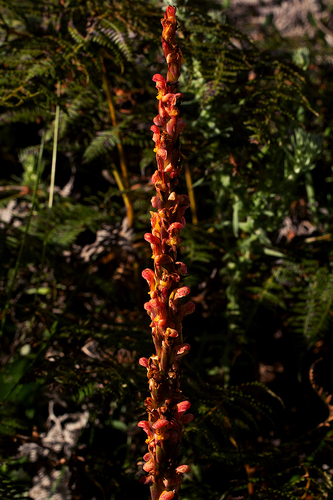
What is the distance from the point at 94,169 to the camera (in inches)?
77.0

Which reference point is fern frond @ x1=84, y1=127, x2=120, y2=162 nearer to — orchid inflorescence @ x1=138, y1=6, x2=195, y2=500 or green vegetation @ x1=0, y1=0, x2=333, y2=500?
green vegetation @ x1=0, y1=0, x2=333, y2=500

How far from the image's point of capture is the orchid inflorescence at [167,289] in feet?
Result: 2.01

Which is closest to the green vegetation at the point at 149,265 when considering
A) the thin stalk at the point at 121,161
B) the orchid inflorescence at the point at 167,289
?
the thin stalk at the point at 121,161

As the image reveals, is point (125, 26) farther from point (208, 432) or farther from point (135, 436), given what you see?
point (135, 436)

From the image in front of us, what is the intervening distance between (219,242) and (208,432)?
70cm

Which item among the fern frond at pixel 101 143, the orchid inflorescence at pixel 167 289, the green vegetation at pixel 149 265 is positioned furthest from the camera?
the fern frond at pixel 101 143

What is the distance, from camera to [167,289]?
2.06 ft

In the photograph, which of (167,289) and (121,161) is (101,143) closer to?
(121,161)

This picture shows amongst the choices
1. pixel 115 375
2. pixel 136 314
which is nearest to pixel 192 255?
pixel 136 314

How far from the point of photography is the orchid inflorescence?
0.61 m

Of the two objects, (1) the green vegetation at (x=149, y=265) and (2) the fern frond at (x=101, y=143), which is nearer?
(1) the green vegetation at (x=149, y=265)

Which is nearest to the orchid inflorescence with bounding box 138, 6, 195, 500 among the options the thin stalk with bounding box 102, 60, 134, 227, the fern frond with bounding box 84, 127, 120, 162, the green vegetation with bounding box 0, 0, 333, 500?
the green vegetation with bounding box 0, 0, 333, 500

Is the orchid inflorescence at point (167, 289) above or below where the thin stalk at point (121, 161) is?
below

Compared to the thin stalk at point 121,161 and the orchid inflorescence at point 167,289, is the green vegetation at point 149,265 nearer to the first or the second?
the thin stalk at point 121,161
